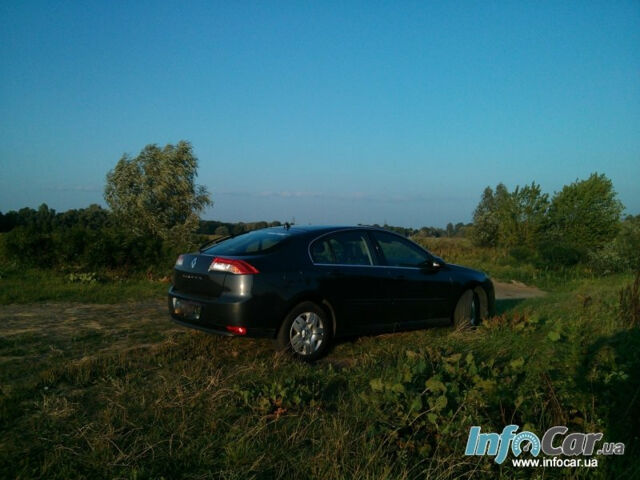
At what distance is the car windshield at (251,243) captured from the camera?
18.7 ft

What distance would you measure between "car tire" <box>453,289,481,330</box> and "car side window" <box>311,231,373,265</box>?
1795 millimetres

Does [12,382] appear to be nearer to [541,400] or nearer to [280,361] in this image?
[280,361]

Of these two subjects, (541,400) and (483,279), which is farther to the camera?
(483,279)

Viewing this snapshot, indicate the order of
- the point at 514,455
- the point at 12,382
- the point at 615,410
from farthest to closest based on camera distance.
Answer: the point at 12,382 → the point at 615,410 → the point at 514,455

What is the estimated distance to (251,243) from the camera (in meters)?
5.91

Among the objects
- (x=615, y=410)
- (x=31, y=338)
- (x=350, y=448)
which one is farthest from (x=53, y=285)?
(x=615, y=410)

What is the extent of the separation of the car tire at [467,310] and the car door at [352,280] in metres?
1.40

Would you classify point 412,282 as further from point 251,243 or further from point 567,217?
point 567,217

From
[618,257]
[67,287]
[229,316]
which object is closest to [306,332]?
[229,316]

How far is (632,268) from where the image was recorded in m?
22.8

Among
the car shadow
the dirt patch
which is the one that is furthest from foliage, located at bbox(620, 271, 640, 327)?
the dirt patch

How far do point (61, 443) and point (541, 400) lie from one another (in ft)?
11.0

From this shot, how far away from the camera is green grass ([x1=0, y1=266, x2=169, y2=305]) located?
29.8 ft

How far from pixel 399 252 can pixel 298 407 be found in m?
3.45
